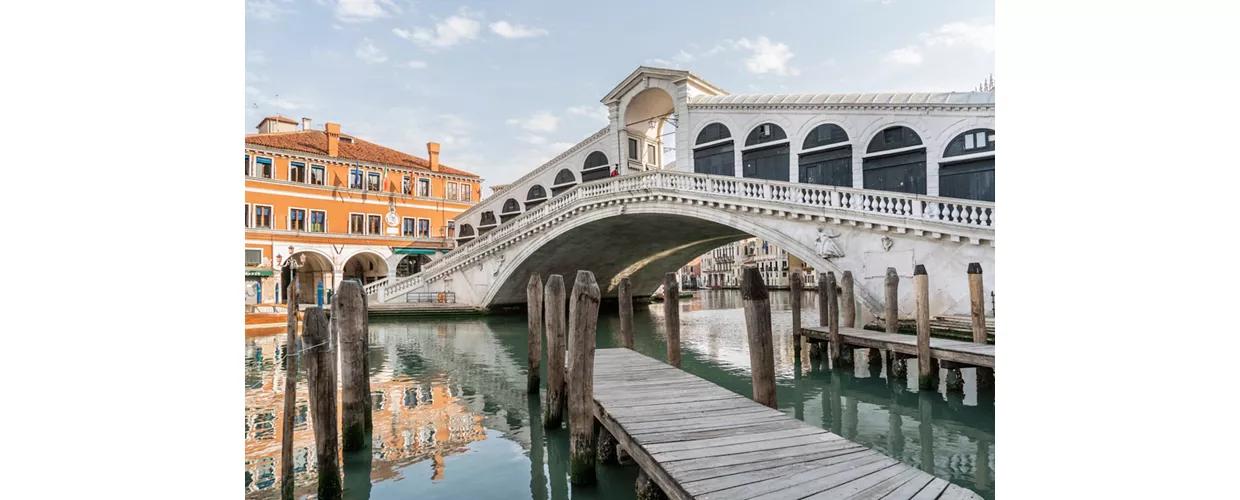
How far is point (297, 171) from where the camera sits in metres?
11.1

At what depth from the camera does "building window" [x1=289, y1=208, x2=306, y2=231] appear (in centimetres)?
1101

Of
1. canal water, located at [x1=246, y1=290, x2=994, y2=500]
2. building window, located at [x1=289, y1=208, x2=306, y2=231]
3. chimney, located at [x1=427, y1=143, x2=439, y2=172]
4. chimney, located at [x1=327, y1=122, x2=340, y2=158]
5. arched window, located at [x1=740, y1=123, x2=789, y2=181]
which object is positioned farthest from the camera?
chimney, located at [x1=427, y1=143, x2=439, y2=172]

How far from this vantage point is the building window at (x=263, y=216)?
1048cm

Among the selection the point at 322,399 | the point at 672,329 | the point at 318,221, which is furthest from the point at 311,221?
the point at 322,399

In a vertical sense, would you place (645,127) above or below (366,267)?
above

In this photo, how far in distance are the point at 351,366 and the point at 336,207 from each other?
33.5 feet

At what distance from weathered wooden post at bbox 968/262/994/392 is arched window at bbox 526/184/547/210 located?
9.13 meters

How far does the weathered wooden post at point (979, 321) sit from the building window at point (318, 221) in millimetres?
10733

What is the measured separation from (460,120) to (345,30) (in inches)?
35.5

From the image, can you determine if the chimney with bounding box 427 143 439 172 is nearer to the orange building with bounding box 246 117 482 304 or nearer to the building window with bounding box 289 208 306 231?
the orange building with bounding box 246 117 482 304

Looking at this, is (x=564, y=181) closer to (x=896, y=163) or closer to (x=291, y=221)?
(x=291, y=221)

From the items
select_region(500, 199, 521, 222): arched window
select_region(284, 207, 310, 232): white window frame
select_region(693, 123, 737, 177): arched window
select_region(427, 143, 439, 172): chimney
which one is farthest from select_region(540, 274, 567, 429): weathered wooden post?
select_region(427, 143, 439, 172): chimney

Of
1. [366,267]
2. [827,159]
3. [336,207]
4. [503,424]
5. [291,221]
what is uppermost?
[827,159]

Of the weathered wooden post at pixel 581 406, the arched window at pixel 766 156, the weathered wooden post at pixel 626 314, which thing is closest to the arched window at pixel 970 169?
the arched window at pixel 766 156
